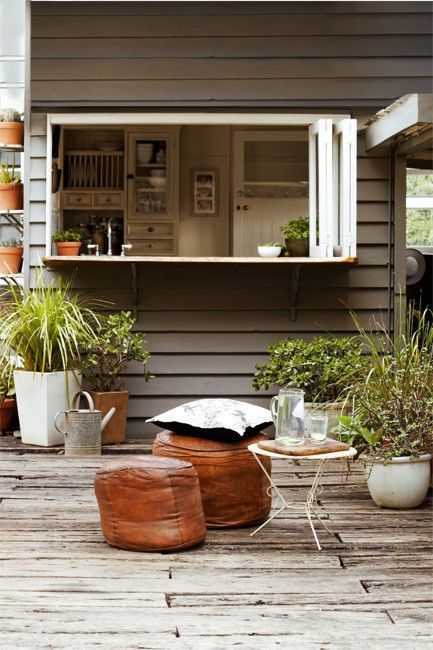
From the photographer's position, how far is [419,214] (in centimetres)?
1074

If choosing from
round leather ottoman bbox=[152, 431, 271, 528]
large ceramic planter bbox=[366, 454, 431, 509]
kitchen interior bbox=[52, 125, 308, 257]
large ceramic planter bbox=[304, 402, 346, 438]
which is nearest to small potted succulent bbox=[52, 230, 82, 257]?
large ceramic planter bbox=[304, 402, 346, 438]

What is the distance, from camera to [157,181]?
34.7 ft

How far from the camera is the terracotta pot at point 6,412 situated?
813cm

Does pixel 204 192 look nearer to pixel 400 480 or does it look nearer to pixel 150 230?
pixel 150 230

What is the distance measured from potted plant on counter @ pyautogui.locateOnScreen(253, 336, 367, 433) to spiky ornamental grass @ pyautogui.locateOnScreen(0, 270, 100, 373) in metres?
1.27

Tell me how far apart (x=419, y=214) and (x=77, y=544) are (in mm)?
6611

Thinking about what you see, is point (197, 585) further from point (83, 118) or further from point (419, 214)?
point (419, 214)

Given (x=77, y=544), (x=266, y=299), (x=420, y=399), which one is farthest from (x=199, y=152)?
(x=77, y=544)

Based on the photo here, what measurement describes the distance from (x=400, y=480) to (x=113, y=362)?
2848 millimetres

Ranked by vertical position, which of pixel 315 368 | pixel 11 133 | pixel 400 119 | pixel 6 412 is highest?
pixel 11 133

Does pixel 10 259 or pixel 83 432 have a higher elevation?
pixel 10 259

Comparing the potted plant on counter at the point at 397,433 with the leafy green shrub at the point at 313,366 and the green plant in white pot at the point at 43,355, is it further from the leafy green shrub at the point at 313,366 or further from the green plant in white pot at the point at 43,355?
the green plant in white pot at the point at 43,355

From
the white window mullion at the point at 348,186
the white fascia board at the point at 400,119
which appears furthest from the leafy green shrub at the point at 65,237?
the white fascia board at the point at 400,119

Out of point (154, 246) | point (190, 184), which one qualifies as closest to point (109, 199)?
point (154, 246)
